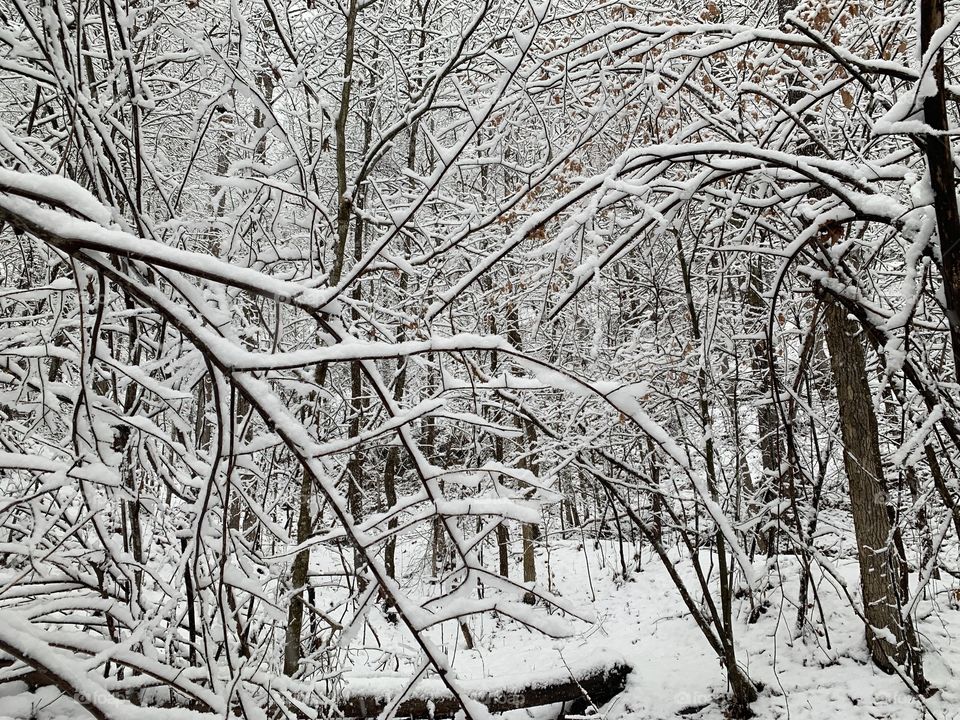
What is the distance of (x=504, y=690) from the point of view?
525cm

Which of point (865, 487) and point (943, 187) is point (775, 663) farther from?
point (943, 187)

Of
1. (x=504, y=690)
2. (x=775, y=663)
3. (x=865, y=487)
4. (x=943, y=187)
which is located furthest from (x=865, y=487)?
(x=943, y=187)

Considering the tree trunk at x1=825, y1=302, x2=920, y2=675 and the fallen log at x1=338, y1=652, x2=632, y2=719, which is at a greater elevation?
the tree trunk at x1=825, y1=302, x2=920, y2=675

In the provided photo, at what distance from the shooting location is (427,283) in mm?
2047

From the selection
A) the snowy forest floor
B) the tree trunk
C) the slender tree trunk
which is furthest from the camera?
the tree trunk

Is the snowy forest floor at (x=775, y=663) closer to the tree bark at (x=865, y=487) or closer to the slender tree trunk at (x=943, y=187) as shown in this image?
the tree bark at (x=865, y=487)

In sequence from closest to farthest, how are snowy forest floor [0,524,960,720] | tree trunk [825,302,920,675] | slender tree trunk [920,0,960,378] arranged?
slender tree trunk [920,0,960,378] → snowy forest floor [0,524,960,720] → tree trunk [825,302,920,675]

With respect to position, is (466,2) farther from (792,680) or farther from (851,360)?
(792,680)

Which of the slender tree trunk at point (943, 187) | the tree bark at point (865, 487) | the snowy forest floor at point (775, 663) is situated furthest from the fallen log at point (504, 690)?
the slender tree trunk at point (943, 187)

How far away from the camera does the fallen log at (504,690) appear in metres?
4.86

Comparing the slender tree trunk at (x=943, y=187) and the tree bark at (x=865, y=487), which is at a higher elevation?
the slender tree trunk at (x=943, y=187)

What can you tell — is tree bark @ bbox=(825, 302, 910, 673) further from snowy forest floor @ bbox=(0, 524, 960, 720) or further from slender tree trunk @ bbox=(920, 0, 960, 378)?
slender tree trunk @ bbox=(920, 0, 960, 378)

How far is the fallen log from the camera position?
4855 millimetres

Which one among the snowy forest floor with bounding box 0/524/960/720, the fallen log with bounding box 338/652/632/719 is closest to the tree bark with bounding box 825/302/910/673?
the snowy forest floor with bounding box 0/524/960/720
